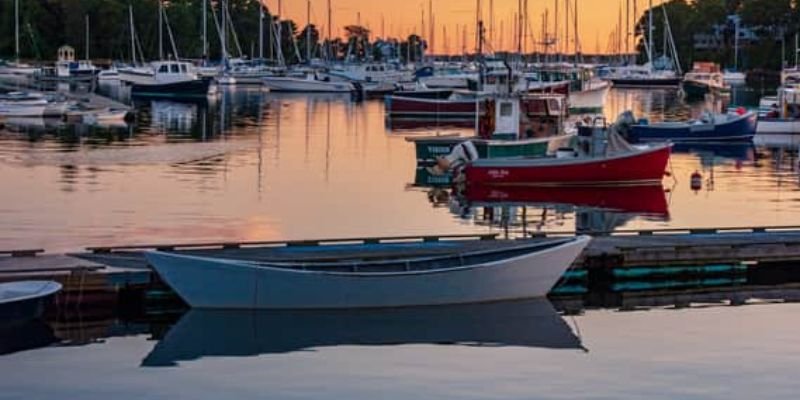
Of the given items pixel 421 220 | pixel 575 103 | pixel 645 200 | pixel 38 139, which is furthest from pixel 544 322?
pixel 575 103

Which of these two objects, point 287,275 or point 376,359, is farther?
point 287,275

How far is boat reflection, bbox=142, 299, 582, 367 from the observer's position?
21.7 metres

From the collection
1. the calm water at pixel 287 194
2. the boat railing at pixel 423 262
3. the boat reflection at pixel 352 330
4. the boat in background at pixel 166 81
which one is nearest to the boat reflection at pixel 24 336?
the boat reflection at pixel 352 330

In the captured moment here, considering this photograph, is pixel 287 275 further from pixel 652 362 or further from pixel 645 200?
pixel 645 200

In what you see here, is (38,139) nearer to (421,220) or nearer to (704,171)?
(704,171)

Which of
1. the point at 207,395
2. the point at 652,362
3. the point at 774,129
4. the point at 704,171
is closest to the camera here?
the point at 207,395

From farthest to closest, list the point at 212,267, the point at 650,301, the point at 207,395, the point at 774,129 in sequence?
the point at 774,129 < the point at 650,301 < the point at 212,267 < the point at 207,395

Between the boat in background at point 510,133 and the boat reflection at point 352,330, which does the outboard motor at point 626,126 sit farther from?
the boat reflection at point 352,330

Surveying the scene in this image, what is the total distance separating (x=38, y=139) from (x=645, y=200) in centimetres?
3086

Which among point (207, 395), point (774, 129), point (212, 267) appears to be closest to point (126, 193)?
point (212, 267)

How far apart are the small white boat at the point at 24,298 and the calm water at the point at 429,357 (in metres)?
0.70

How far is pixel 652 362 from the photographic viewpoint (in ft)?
69.1

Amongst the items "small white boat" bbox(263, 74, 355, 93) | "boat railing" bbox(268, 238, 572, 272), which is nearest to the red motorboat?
"boat railing" bbox(268, 238, 572, 272)

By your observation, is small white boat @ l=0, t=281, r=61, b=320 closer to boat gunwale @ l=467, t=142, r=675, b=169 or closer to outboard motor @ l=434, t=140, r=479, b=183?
boat gunwale @ l=467, t=142, r=675, b=169
